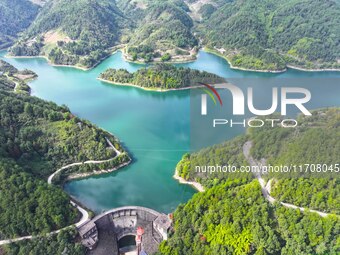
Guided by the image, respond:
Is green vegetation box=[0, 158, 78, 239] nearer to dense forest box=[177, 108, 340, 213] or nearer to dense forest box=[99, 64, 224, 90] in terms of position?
dense forest box=[177, 108, 340, 213]

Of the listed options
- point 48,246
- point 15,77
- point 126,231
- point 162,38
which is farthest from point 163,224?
point 162,38

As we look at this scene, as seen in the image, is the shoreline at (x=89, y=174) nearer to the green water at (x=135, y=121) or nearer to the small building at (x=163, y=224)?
the green water at (x=135, y=121)

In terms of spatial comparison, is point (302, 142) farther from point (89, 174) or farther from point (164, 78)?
point (164, 78)

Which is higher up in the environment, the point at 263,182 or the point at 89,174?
the point at 263,182

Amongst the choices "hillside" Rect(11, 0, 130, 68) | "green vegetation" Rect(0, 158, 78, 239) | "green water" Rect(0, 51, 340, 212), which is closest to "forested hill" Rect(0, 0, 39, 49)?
"hillside" Rect(11, 0, 130, 68)

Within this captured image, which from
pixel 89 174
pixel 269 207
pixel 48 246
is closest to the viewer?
pixel 48 246

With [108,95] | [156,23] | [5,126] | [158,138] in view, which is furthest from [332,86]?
[156,23]
